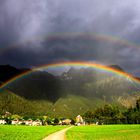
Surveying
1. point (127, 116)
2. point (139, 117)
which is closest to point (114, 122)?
point (127, 116)

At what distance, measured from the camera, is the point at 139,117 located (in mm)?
167750

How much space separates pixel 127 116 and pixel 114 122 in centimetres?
1569

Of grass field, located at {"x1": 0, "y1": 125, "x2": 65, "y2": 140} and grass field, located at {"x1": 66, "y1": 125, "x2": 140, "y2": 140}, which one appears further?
grass field, located at {"x1": 66, "y1": 125, "x2": 140, "y2": 140}

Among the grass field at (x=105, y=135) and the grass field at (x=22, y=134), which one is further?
the grass field at (x=105, y=135)

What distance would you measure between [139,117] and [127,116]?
16399mm

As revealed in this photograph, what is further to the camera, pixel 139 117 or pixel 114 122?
pixel 114 122

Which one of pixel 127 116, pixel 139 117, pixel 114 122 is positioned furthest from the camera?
pixel 114 122

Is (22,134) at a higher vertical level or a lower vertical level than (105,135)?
higher

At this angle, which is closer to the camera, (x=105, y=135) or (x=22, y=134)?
(x=105, y=135)

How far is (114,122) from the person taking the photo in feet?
643

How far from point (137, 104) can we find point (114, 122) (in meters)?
21.0

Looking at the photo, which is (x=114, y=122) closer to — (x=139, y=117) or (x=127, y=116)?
(x=127, y=116)

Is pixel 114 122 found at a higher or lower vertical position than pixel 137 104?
lower

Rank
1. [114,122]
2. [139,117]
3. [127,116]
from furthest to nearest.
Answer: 1. [114,122]
2. [127,116]
3. [139,117]
